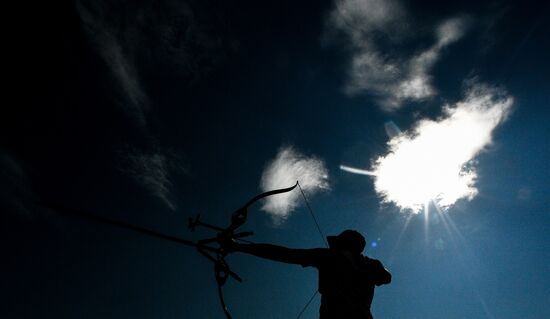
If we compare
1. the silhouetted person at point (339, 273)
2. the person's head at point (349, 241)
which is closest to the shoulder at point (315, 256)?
the silhouetted person at point (339, 273)

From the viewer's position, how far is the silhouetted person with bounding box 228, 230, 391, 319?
3.78m

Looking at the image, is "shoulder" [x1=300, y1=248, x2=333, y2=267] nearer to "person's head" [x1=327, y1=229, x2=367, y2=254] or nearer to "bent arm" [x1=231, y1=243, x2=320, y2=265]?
"bent arm" [x1=231, y1=243, x2=320, y2=265]

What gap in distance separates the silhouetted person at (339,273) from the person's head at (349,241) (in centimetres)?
1

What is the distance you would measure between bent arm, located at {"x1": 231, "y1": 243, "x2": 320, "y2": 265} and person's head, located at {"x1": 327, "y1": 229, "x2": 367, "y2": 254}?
2.09ft

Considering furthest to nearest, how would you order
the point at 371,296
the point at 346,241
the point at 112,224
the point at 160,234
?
the point at 346,241 < the point at 371,296 < the point at 160,234 < the point at 112,224

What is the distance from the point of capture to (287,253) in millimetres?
3809

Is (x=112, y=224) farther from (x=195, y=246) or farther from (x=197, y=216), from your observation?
(x=197, y=216)

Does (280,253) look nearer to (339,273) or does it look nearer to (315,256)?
(315,256)

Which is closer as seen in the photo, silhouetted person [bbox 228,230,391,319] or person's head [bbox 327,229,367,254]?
silhouetted person [bbox 228,230,391,319]

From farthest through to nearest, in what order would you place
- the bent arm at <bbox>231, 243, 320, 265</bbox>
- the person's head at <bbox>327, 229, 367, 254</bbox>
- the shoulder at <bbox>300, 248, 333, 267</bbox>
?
the person's head at <bbox>327, 229, 367, 254</bbox>, the shoulder at <bbox>300, 248, 333, 267</bbox>, the bent arm at <bbox>231, 243, 320, 265</bbox>

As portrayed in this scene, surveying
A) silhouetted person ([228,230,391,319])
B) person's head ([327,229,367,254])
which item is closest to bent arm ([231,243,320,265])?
silhouetted person ([228,230,391,319])

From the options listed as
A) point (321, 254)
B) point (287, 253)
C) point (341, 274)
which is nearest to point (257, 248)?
point (287, 253)

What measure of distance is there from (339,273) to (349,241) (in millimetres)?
543

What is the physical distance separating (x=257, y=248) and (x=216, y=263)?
4.18 ft
